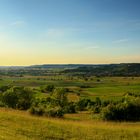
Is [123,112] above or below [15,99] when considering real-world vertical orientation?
above

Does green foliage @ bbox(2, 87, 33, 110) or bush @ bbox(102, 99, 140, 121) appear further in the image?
green foliage @ bbox(2, 87, 33, 110)

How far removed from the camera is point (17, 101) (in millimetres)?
59188

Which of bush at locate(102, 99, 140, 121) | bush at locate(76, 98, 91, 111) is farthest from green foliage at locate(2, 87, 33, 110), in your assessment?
bush at locate(102, 99, 140, 121)

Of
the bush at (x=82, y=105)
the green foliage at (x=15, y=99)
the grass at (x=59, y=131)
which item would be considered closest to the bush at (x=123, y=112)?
the grass at (x=59, y=131)

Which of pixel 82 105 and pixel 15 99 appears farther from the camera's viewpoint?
pixel 82 105

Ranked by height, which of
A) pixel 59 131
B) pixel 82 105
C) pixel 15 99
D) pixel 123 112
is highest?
pixel 59 131

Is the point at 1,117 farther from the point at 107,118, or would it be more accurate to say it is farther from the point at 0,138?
the point at 107,118

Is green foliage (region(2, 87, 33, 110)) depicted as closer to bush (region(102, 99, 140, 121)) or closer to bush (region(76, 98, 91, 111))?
bush (region(76, 98, 91, 111))

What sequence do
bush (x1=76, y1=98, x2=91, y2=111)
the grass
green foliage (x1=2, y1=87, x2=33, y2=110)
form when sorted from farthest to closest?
bush (x1=76, y1=98, x2=91, y2=111) → green foliage (x1=2, y1=87, x2=33, y2=110) → the grass

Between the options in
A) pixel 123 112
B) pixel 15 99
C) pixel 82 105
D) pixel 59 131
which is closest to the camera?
pixel 59 131

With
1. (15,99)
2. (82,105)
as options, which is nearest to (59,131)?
(15,99)

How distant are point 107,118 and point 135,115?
5.14m

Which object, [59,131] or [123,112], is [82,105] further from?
[59,131]

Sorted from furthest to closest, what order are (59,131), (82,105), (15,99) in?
(82,105) → (15,99) → (59,131)
